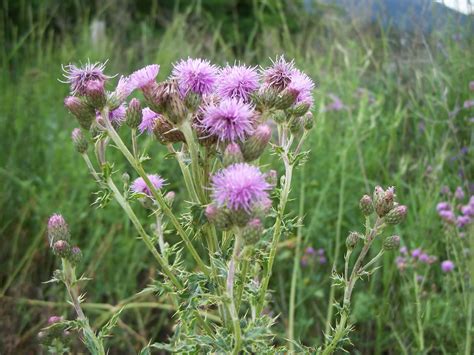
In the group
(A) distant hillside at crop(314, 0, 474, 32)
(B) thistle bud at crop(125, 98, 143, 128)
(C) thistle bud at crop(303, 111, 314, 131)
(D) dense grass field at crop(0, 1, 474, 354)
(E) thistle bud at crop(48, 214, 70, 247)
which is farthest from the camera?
(A) distant hillside at crop(314, 0, 474, 32)

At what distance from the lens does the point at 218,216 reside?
A: 3.65 ft

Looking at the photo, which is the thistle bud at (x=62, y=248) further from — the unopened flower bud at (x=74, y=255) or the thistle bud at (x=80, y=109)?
the thistle bud at (x=80, y=109)

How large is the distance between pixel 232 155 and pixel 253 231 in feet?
0.51

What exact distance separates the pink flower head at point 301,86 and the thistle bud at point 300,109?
0.03 ft

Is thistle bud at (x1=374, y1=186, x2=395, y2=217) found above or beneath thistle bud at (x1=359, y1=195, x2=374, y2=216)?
above

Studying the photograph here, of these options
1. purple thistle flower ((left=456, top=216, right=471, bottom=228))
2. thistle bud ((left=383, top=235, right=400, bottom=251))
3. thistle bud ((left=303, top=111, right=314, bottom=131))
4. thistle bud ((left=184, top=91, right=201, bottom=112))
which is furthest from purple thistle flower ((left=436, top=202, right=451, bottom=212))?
thistle bud ((left=184, top=91, right=201, bottom=112))

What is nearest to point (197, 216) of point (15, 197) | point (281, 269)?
point (281, 269)

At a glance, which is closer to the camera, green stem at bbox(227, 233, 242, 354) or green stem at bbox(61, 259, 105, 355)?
green stem at bbox(227, 233, 242, 354)

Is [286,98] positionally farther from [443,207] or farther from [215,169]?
[443,207]

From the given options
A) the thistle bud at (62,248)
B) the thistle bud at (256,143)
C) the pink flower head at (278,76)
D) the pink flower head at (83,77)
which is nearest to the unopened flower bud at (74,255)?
the thistle bud at (62,248)

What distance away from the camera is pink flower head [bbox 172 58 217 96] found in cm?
129

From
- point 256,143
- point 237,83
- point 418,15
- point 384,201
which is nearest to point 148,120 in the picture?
point 237,83

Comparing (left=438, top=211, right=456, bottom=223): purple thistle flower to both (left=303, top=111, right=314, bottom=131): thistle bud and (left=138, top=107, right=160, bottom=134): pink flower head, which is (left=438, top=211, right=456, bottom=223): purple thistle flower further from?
(left=138, top=107, right=160, bottom=134): pink flower head

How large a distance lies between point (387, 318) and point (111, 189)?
1.49m
